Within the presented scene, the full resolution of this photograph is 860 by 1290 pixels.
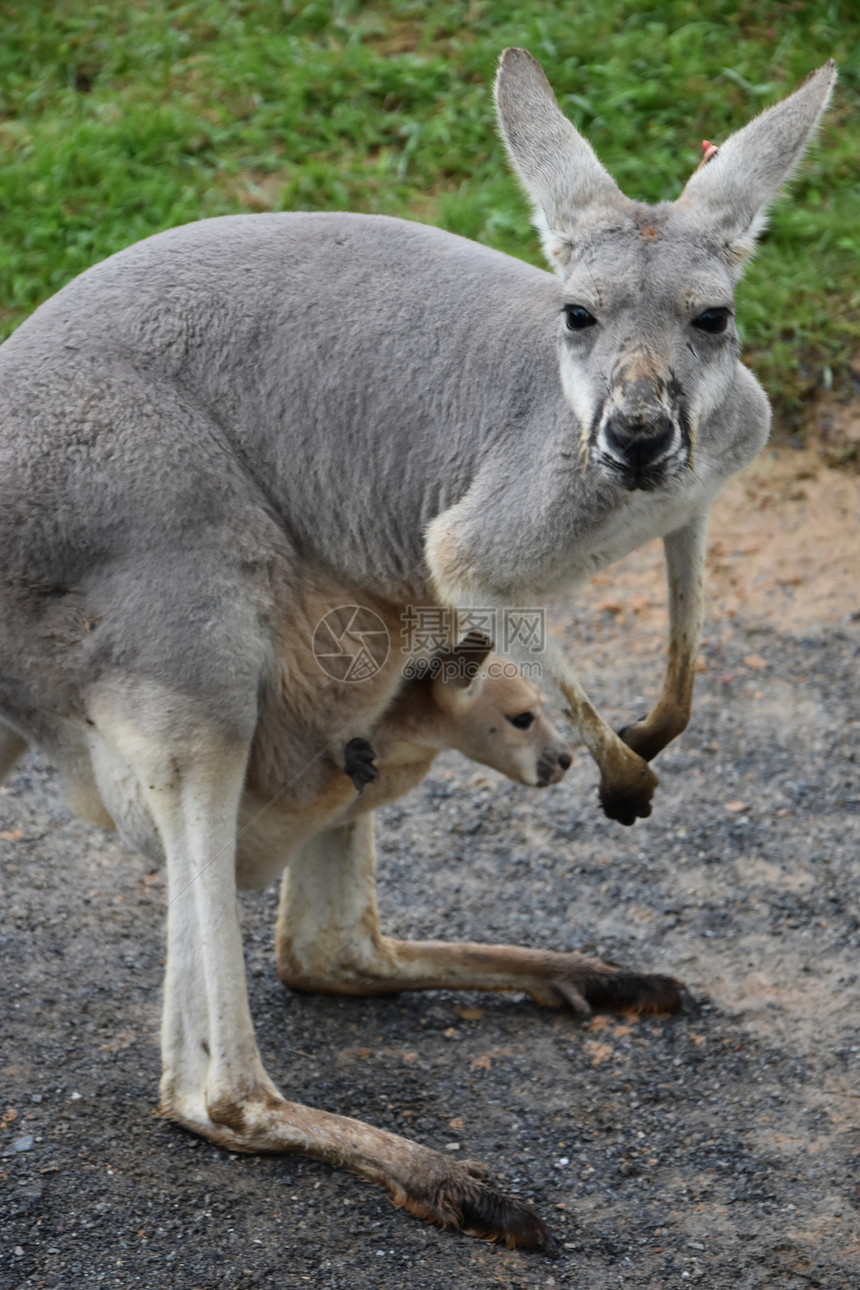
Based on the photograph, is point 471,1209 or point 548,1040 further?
point 548,1040

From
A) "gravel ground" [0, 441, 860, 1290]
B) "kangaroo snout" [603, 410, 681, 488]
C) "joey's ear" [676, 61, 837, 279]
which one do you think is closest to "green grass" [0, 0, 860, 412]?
"gravel ground" [0, 441, 860, 1290]

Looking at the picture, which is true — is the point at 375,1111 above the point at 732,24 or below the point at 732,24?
below

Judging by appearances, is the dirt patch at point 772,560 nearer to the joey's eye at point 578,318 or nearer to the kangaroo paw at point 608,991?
the kangaroo paw at point 608,991

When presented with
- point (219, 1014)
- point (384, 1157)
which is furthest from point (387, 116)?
point (384, 1157)

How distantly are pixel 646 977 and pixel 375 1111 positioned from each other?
89cm

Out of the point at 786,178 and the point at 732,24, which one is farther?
the point at 732,24

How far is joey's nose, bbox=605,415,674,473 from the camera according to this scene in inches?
114

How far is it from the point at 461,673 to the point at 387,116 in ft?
14.2

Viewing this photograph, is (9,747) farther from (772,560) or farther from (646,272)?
(772,560)

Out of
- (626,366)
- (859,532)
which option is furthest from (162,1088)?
(859,532)

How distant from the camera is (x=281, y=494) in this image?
3555mm

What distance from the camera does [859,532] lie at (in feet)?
19.9

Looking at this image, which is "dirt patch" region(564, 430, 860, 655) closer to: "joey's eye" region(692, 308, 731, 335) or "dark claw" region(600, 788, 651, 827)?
"dark claw" region(600, 788, 651, 827)

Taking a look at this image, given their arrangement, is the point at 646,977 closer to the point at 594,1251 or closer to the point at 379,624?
the point at 594,1251
